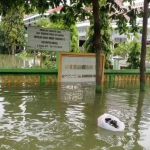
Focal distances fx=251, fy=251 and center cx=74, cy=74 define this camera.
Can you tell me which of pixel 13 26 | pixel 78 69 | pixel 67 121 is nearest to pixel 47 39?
pixel 78 69

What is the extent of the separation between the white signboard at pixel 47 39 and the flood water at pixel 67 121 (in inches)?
85.2

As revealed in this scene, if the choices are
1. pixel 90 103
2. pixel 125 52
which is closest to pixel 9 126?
pixel 90 103

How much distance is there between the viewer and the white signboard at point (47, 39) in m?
9.30

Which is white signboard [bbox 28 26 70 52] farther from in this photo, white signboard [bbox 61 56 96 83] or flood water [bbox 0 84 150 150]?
flood water [bbox 0 84 150 150]

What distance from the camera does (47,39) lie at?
9.59 m

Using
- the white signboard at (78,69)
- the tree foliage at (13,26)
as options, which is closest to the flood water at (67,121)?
the white signboard at (78,69)

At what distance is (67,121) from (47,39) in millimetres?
5277

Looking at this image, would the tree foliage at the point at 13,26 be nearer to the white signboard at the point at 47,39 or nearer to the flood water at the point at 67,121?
the white signboard at the point at 47,39

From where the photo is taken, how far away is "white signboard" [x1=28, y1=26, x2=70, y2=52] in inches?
366

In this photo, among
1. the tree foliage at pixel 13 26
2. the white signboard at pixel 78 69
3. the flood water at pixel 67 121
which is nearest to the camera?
the flood water at pixel 67 121

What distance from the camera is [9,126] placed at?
14.5 ft

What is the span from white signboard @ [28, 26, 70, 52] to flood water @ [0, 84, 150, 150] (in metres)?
2.17

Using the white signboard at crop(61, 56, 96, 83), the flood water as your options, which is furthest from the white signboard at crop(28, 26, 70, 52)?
the flood water

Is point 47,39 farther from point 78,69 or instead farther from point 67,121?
point 67,121
